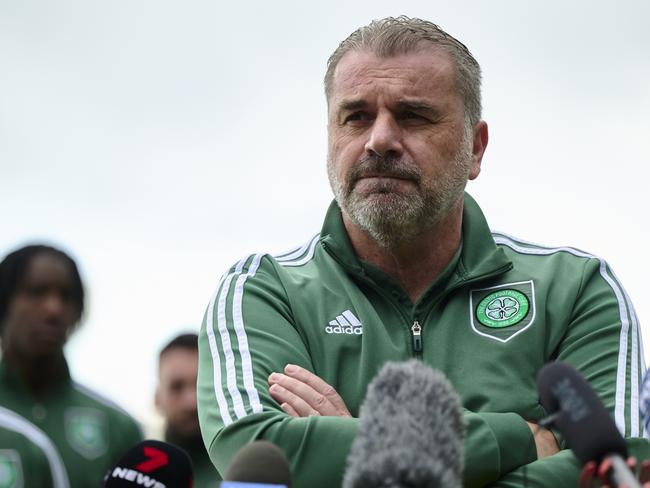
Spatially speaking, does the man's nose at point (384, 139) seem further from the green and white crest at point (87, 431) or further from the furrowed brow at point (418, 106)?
the green and white crest at point (87, 431)

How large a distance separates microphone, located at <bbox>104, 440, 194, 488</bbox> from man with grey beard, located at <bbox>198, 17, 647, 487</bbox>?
0.26 m

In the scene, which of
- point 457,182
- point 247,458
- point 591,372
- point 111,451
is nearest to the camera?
point 247,458

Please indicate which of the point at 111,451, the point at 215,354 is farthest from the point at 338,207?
the point at 111,451

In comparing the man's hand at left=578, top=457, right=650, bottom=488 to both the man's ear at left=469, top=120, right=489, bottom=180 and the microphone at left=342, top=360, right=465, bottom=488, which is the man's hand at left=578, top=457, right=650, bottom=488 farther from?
the man's ear at left=469, top=120, right=489, bottom=180

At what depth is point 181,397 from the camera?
8.73m

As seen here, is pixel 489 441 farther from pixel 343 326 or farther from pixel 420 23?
pixel 420 23

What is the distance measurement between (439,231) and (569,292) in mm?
647

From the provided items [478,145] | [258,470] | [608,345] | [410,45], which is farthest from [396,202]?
[258,470]

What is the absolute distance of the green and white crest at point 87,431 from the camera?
5.82 meters

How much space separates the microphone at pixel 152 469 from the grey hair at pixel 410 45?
196cm

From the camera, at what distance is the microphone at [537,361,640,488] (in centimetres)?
211

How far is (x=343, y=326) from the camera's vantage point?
4141 millimetres

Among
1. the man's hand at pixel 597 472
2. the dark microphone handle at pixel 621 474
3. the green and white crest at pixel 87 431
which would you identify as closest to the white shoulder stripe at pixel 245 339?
the man's hand at pixel 597 472

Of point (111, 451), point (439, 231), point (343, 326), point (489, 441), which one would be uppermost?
point (439, 231)
